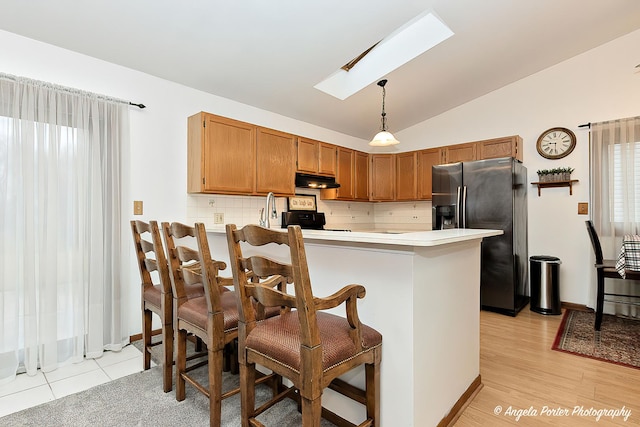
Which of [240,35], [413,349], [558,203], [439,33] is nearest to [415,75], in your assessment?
[439,33]

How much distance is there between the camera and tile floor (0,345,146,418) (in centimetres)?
192

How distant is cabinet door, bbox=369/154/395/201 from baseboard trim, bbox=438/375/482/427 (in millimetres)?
3406

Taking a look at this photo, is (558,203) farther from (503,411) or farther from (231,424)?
(231,424)

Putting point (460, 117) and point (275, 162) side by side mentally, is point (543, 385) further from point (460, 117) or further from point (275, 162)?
point (460, 117)

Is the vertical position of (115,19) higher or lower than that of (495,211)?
higher

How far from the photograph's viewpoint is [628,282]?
137 inches

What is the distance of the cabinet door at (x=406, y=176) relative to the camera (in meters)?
4.89

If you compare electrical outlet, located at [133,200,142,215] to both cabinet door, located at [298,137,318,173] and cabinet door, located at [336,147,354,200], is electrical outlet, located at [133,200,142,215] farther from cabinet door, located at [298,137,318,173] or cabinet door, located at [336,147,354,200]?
cabinet door, located at [336,147,354,200]

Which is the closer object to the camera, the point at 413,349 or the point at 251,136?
the point at 413,349

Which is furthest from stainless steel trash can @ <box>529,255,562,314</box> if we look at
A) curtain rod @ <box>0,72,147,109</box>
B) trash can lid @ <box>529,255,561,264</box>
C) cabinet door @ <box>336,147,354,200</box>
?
curtain rod @ <box>0,72,147,109</box>

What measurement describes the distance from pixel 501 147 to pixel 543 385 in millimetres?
2961

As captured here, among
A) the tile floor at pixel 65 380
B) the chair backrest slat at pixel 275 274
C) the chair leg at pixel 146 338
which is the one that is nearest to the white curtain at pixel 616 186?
the chair backrest slat at pixel 275 274

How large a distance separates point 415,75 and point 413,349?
321 cm

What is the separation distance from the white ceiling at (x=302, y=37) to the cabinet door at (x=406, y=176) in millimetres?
1106
